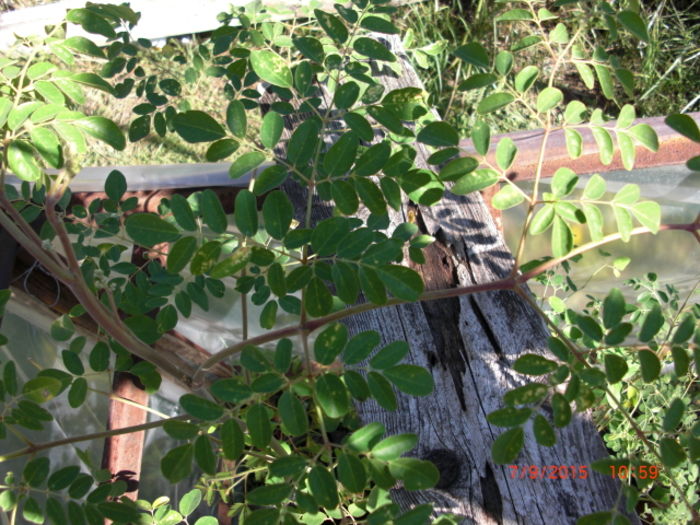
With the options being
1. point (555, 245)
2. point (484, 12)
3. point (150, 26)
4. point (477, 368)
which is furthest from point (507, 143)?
point (150, 26)

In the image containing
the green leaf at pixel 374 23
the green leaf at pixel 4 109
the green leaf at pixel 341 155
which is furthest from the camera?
the green leaf at pixel 374 23

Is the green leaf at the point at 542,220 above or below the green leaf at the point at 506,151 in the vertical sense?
below

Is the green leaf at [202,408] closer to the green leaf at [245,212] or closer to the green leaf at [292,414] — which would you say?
the green leaf at [292,414]

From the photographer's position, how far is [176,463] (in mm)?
845

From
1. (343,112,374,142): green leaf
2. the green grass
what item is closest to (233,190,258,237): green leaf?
(343,112,374,142): green leaf

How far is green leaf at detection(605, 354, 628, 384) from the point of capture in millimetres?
818

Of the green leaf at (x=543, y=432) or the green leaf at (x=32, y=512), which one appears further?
the green leaf at (x=32, y=512)

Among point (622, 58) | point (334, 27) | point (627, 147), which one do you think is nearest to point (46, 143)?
point (334, 27)

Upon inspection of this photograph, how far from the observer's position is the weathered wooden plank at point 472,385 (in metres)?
1.03

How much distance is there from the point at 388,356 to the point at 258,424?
0.20 m

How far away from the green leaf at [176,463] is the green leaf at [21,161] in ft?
1.34

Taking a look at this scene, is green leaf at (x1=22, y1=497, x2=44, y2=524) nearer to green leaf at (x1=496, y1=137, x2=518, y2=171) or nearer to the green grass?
green leaf at (x1=496, y1=137, x2=518, y2=171)

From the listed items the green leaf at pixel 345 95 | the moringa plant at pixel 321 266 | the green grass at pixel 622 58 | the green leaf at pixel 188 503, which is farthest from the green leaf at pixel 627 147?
the green grass at pixel 622 58

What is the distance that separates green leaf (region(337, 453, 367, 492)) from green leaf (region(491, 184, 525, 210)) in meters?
0.43
